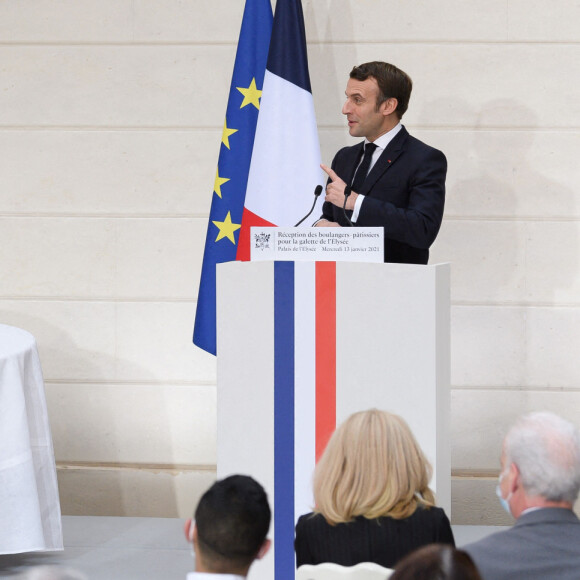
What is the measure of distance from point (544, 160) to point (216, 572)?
3187 mm

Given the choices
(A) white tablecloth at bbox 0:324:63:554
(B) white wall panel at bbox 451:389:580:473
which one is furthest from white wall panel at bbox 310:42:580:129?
(A) white tablecloth at bbox 0:324:63:554

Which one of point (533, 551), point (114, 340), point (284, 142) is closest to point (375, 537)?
point (533, 551)

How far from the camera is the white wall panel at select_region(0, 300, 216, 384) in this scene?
441 cm

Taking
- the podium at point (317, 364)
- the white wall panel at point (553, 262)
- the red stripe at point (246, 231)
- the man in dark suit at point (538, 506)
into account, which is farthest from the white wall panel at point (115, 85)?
the man in dark suit at point (538, 506)

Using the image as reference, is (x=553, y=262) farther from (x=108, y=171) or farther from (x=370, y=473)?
(x=370, y=473)

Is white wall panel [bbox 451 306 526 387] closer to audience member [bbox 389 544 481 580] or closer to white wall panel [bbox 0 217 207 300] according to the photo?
white wall panel [bbox 0 217 207 300]

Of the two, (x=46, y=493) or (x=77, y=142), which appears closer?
(x=46, y=493)

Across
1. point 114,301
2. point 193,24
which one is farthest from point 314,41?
point 114,301

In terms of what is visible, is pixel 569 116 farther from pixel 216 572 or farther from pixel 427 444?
pixel 216 572

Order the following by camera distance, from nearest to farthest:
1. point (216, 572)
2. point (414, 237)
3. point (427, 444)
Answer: point (216, 572)
point (427, 444)
point (414, 237)

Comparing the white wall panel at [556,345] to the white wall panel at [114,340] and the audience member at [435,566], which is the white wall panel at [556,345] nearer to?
the white wall panel at [114,340]

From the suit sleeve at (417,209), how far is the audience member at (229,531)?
144 cm

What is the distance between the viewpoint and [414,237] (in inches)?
112

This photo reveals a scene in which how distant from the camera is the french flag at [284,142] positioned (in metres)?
3.79
